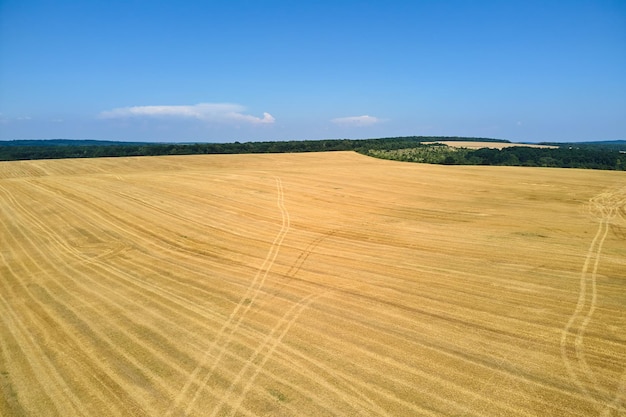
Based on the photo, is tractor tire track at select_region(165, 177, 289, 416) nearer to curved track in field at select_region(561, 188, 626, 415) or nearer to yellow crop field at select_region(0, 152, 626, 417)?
yellow crop field at select_region(0, 152, 626, 417)

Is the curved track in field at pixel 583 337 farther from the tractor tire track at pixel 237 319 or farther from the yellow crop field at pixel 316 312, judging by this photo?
the tractor tire track at pixel 237 319

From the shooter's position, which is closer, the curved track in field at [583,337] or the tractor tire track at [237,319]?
the curved track in field at [583,337]

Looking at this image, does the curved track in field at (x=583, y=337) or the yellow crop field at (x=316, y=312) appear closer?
the curved track in field at (x=583, y=337)

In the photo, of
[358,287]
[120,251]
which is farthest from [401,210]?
[120,251]

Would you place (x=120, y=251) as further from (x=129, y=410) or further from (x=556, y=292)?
(x=556, y=292)

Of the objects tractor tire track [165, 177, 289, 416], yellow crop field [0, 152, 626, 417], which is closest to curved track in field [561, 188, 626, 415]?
yellow crop field [0, 152, 626, 417]

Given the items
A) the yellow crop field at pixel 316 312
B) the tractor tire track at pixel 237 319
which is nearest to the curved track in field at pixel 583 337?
the yellow crop field at pixel 316 312

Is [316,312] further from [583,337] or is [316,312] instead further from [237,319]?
[583,337]

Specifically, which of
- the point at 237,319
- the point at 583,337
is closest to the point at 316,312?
the point at 237,319
